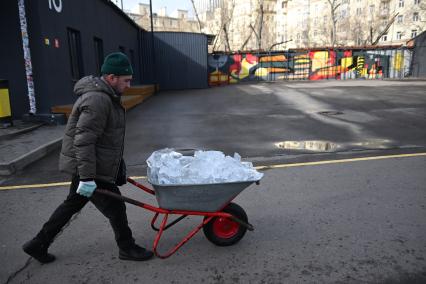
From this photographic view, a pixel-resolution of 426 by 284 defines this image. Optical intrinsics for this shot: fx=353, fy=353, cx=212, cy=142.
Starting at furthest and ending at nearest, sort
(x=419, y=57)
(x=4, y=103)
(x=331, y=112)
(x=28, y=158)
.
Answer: (x=419, y=57)
(x=331, y=112)
(x=4, y=103)
(x=28, y=158)

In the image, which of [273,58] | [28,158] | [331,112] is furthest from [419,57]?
[28,158]

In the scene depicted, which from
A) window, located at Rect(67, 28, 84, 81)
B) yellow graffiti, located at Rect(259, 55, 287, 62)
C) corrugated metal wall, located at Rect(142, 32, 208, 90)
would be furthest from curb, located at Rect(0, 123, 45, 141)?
yellow graffiti, located at Rect(259, 55, 287, 62)

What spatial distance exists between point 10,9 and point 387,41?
7088 centimetres

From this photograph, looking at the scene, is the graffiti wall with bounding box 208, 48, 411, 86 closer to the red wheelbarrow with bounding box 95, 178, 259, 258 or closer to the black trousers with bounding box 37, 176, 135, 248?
the red wheelbarrow with bounding box 95, 178, 259, 258

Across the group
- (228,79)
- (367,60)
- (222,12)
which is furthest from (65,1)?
(222,12)

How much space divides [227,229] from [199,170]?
29.1 inches

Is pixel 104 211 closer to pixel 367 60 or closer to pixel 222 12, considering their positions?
pixel 367 60

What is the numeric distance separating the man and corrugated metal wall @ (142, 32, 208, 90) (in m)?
23.9

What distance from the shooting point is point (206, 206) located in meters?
3.15

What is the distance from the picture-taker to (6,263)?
128 inches

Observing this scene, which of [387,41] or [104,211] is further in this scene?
[387,41]

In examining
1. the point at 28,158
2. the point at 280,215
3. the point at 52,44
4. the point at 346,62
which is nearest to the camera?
the point at 280,215

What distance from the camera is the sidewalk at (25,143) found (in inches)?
247

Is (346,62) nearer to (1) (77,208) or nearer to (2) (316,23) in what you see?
(1) (77,208)
